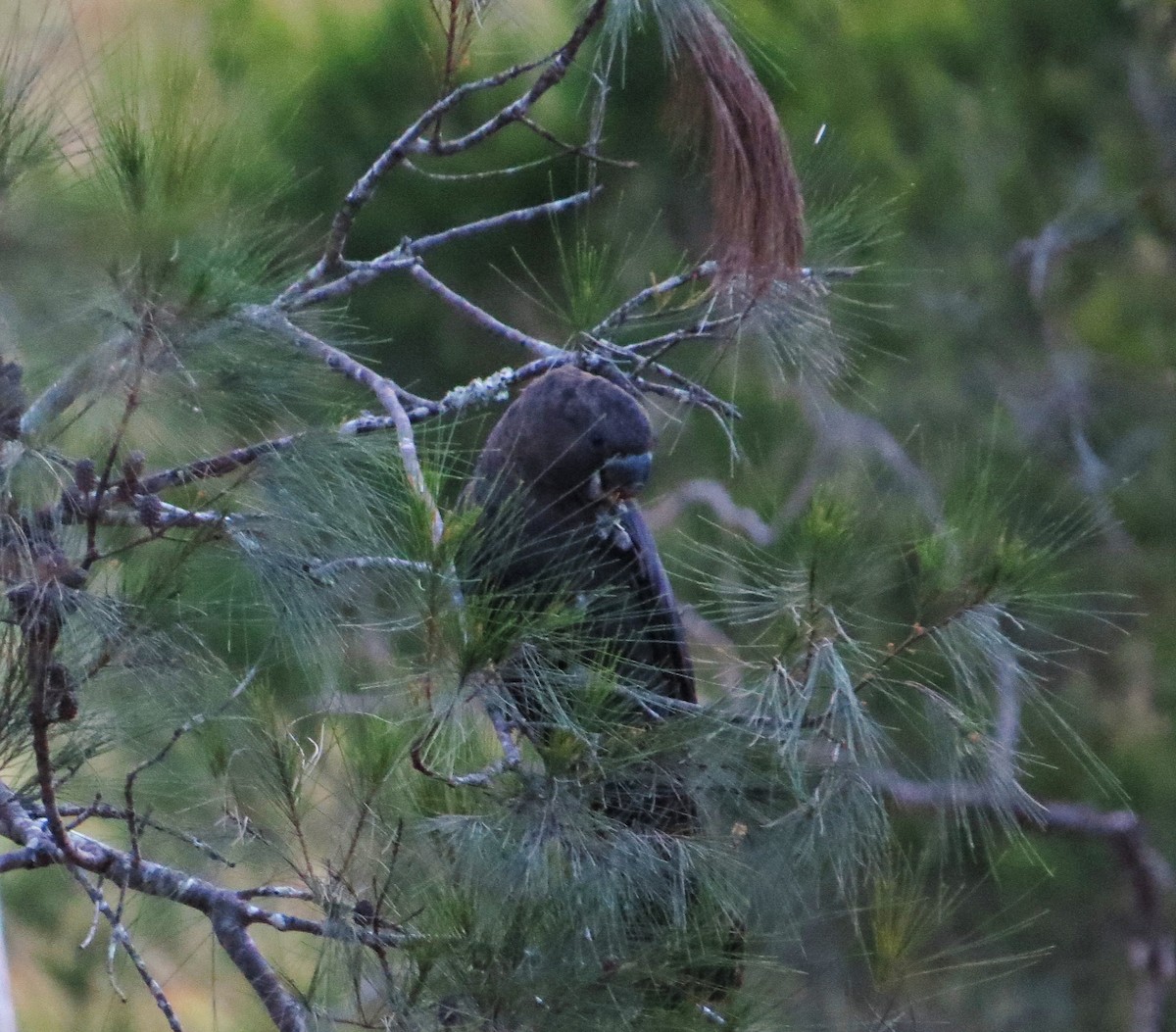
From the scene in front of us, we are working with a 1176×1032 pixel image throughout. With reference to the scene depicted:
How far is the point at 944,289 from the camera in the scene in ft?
12.7

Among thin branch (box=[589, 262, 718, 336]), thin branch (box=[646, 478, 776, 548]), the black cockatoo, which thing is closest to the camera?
thin branch (box=[589, 262, 718, 336])

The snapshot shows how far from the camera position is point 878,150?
342 cm

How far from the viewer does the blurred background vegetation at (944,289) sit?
2.46 m

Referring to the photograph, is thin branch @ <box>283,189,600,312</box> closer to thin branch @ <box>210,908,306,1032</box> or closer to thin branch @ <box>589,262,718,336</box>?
thin branch @ <box>589,262,718,336</box>

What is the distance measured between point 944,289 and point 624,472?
97.9 inches

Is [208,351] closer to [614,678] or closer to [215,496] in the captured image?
[215,496]

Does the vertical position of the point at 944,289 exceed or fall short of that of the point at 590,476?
it falls short

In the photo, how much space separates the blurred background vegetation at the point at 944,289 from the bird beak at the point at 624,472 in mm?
185

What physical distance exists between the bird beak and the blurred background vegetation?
185 mm

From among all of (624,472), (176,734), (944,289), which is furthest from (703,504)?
(176,734)

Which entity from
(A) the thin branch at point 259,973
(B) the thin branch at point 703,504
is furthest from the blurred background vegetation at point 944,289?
(A) the thin branch at point 259,973

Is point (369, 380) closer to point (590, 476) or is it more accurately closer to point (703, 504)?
point (590, 476)

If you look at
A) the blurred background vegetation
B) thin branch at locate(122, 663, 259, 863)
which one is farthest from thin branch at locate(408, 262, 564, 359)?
thin branch at locate(122, 663, 259, 863)

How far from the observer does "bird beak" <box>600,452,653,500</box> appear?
1.66m
